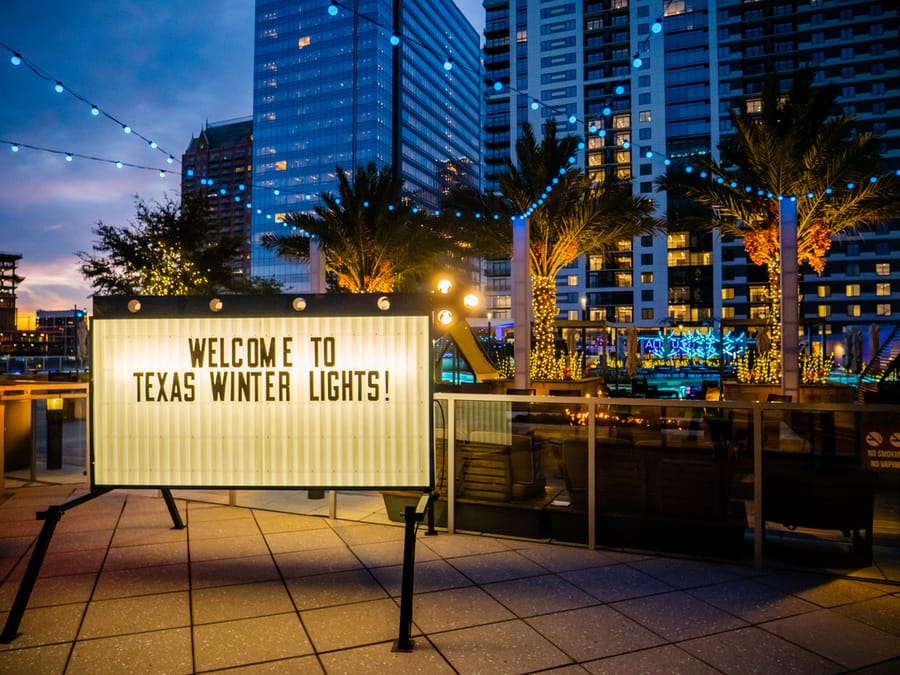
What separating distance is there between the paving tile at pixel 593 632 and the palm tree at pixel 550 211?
13641 mm

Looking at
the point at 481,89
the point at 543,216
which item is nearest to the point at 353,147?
the point at 481,89

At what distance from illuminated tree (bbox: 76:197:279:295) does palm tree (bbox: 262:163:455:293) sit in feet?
15.3

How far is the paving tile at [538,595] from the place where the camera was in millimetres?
4281

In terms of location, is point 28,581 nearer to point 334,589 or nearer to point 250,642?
point 250,642

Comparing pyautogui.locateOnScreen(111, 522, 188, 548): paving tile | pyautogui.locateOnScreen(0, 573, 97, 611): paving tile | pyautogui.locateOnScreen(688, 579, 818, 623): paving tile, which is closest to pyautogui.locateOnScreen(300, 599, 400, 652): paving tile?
→ pyautogui.locateOnScreen(0, 573, 97, 611): paving tile

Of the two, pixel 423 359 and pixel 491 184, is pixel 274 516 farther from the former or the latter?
pixel 491 184

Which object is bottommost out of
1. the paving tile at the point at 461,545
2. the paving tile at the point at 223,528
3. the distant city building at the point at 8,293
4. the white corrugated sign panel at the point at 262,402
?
the paving tile at the point at 223,528

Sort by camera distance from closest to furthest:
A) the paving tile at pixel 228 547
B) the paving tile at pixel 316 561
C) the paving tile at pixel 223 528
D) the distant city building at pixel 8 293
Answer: the paving tile at pixel 316 561 → the paving tile at pixel 228 547 → the paving tile at pixel 223 528 → the distant city building at pixel 8 293

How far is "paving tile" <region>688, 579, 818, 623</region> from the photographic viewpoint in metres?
4.19

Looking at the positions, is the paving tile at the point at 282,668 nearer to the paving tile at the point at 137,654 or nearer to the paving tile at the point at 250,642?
the paving tile at the point at 250,642

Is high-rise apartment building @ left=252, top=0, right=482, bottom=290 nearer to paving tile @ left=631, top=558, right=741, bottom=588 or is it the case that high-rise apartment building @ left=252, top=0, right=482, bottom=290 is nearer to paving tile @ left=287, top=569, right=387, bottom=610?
paving tile @ left=287, top=569, right=387, bottom=610

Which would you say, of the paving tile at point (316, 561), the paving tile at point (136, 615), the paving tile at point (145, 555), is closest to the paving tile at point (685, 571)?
the paving tile at point (316, 561)

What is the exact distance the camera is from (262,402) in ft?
15.3

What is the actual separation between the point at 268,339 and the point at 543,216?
14542mm
